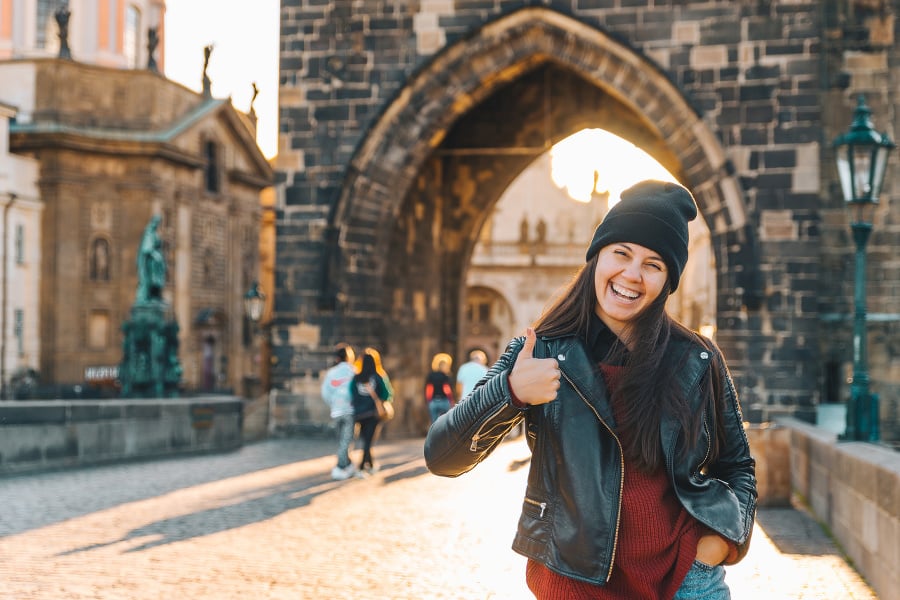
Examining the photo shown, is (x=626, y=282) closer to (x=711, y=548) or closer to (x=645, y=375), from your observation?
(x=645, y=375)

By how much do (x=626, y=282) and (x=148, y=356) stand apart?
1651cm

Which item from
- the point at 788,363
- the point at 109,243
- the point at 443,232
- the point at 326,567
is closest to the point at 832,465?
the point at 326,567

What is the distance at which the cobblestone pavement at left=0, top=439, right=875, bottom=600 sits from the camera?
6590mm

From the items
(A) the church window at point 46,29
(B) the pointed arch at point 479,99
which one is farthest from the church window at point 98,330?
(B) the pointed arch at point 479,99

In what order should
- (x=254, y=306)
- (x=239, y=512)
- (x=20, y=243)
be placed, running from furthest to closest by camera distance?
(x=20, y=243) → (x=254, y=306) → (x=239, y=512)

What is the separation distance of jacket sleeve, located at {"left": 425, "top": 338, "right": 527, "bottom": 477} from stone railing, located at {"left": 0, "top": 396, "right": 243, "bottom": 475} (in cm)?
1000

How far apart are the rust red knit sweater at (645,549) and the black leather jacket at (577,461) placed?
4cm

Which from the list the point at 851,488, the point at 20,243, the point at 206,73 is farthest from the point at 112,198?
the point at 851,488

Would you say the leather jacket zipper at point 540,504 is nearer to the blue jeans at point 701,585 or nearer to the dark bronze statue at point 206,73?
the blue jeans at point 701,585

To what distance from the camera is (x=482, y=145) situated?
21297 mm

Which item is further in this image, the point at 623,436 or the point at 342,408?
the point at 342,408

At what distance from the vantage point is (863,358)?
954 cm

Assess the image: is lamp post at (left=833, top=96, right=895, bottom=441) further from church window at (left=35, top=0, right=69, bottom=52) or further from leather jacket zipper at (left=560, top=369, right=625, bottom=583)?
church window at (left=35, top=0, right=69, bottom=52)

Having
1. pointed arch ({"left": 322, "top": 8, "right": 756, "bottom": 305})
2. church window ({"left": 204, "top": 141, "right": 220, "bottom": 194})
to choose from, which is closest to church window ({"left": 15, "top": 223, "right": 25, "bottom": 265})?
church window ({"left": 204, "top": 141, "right": 220, "bottom": 194})
